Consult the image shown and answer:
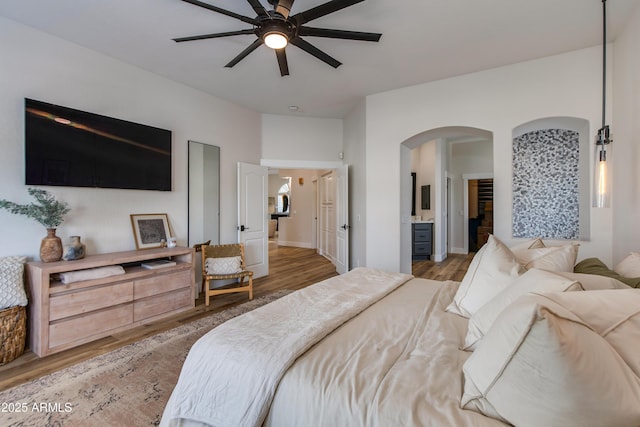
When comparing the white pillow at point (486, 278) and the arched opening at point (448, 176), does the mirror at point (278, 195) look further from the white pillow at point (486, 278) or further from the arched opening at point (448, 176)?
the white pillow at point (486, 278)

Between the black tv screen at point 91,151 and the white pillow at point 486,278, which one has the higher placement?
the black tv screen at point 91,151

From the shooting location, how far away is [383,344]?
4.25 ft

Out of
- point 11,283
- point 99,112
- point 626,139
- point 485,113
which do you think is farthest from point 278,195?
point 626,139

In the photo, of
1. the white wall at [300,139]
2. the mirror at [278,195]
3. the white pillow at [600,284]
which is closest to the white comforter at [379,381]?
the white pillow at [600,284]

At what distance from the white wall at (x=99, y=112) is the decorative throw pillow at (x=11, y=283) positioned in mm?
245

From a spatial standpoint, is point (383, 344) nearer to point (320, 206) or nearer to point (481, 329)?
point (481, 329)

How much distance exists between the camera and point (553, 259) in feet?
5.41

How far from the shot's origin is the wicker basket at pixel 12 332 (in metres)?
A: 2.25

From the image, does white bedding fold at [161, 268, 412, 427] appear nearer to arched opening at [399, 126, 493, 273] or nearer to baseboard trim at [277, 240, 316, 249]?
arched opening at [399, 126, 493, 273]

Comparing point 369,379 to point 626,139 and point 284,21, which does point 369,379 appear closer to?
point 284,21

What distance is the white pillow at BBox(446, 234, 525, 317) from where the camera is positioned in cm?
151

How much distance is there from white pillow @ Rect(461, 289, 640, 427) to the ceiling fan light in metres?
2.10

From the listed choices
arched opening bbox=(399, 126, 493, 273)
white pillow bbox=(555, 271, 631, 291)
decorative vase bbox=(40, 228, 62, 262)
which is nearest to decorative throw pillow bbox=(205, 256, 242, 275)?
decorative vase bbox=(40, 228, 62, 262)

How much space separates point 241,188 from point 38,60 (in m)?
2.57
